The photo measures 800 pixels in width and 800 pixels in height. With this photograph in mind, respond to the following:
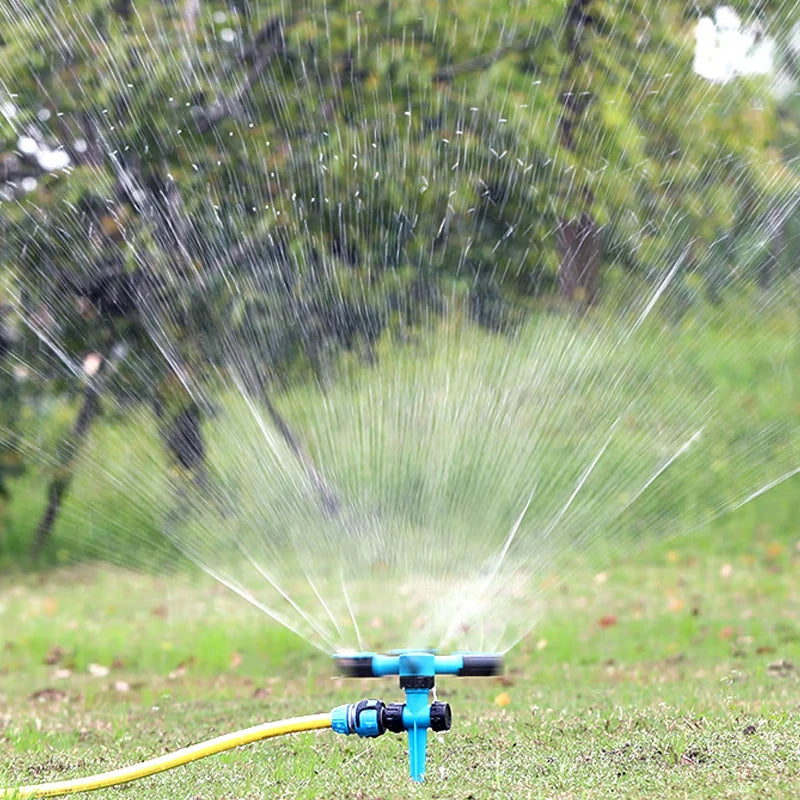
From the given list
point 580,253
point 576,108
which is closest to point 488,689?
point 580,253

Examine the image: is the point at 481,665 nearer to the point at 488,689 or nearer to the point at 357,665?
the point at 357,665

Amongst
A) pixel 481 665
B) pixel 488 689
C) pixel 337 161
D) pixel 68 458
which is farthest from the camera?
pixel 68 458

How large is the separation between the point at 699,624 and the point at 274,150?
3996 millimetres

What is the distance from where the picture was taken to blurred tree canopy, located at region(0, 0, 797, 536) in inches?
249

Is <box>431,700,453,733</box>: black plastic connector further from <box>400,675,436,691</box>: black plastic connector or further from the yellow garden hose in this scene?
the yellow garden hose

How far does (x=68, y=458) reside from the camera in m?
8.95

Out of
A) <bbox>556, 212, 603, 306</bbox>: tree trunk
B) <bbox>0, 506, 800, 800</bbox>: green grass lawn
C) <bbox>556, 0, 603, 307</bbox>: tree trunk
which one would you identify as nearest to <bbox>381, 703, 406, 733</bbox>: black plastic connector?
<bbox>0, 506, 800, 800</bbox>: green grass lawn

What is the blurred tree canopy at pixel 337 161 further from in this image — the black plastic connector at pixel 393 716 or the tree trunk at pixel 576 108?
the black plastic connector at pixel 393 716

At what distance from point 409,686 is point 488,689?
2.97m

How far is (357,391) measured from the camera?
604 centimetres

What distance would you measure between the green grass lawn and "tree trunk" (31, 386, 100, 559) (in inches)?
16.8

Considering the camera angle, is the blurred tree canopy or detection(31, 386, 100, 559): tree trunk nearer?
the blurred tree canopy

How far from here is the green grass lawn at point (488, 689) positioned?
13.1ft

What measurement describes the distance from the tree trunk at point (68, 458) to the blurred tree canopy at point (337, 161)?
34.2 inches
